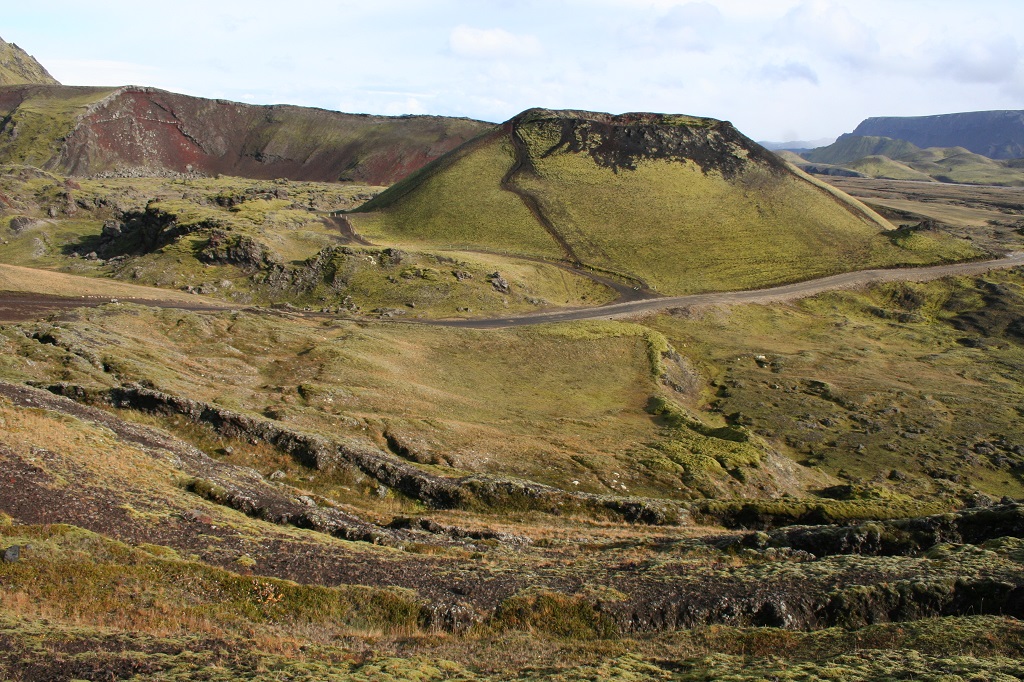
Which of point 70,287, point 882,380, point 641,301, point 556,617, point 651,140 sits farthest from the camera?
point 651,140

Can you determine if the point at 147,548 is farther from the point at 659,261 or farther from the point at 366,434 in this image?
the point at 659,261

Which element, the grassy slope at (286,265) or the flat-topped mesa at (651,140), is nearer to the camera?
the grassy slope at (286,265)

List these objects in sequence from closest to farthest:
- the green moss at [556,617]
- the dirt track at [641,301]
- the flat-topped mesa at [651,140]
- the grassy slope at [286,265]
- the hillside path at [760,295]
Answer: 1. the green moss at [556,617]
2. the dirt track at [641,301]
3. the hillside path at [760,295]
4. the grassy slope at [286,265]
5. the flat-topped mesa at [651,140]

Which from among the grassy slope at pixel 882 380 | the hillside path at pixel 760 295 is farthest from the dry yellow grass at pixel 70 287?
the grassy slope at pixel 882 380

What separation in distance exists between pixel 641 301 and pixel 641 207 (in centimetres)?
4266

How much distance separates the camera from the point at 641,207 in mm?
138375

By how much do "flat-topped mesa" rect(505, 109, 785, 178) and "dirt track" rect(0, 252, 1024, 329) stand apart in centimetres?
4569

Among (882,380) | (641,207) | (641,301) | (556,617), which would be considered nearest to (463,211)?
(641,207)

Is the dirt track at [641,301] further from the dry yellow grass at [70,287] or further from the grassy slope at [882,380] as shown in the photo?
the grassy slope at [882,380]

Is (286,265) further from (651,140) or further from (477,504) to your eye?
(651,140)

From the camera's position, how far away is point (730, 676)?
16.5 meters

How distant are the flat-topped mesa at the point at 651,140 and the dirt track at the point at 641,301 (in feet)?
150

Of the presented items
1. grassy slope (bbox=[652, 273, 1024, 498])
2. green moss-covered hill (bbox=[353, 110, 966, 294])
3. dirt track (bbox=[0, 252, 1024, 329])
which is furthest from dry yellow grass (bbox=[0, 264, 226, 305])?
grassy slope (bbox=[652, 273, 1024, 498])

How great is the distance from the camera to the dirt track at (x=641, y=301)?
64.4 meters
